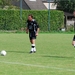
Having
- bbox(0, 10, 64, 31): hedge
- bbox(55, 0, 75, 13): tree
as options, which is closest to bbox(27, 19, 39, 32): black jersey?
bbox(0, 10, 64, 31): hedge

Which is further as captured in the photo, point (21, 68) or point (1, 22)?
point (1, 22)

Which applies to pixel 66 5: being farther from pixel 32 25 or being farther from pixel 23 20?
pixel 32 25

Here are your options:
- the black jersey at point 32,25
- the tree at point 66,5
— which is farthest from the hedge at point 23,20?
the tree at point 66,5

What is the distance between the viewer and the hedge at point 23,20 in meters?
45.2

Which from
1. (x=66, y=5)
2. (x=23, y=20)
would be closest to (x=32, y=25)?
(x=23, y=20)

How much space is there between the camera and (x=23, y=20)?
151 ft

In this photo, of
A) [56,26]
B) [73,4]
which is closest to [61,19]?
[56,26]

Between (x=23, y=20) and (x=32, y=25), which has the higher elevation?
(x=32, y=25)

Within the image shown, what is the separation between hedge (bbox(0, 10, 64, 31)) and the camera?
4516 centimetres

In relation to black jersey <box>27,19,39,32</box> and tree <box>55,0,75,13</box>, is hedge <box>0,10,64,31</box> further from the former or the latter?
tree <box>55,0,75,13</box>

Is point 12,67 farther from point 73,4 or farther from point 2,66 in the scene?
point 73,4

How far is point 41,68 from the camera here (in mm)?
12758

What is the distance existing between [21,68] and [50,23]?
3419 centimetres

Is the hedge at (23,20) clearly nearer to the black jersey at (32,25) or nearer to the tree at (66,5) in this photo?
the black jersey at (32,25)
